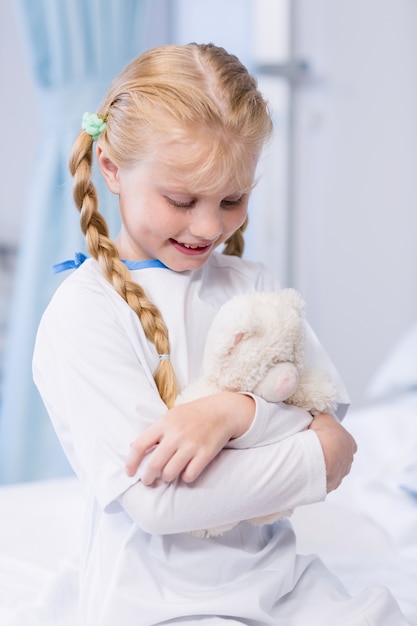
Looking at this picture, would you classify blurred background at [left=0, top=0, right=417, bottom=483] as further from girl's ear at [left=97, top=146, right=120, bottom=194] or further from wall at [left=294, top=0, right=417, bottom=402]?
girl's ear at [left=97, top=146, right=120, bottom=194]

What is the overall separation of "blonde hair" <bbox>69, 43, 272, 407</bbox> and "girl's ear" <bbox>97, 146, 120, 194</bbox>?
2 centimetres

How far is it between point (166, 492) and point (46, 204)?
1437 millimetres

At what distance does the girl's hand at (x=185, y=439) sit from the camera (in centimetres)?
92

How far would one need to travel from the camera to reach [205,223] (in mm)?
1045

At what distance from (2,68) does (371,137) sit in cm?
134

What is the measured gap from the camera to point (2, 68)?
246 centimetres

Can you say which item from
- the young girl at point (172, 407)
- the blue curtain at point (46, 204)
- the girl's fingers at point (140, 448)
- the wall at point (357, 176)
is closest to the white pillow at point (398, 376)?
the blue curtain at point (46, 204)

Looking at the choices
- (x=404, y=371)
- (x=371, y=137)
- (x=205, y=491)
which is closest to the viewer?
(x=205, y=491)

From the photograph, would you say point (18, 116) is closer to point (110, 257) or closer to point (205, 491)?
point (110, 257)

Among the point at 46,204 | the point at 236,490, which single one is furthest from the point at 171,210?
the point at 46,204

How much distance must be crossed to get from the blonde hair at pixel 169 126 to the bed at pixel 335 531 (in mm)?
488

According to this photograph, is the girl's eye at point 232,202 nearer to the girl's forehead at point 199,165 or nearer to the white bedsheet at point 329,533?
the girl's forehead at point 199,165

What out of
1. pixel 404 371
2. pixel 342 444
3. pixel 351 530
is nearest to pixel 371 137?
pixel 404 371

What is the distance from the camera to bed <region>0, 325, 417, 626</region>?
1304 millimetres
